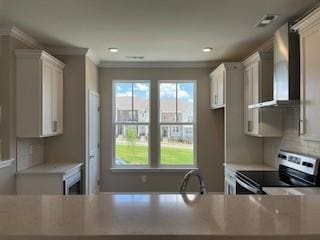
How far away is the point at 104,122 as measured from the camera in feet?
20.9

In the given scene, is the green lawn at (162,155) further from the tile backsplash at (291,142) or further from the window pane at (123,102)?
the tile backsplash at (291,142)

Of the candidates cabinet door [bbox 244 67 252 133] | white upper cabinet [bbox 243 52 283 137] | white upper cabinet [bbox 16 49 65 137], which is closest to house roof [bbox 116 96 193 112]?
cabinet door [bbox 244 67 252 133]

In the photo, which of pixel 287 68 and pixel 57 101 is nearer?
pixel 287 68

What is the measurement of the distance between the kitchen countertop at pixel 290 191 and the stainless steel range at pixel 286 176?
0.33 feet

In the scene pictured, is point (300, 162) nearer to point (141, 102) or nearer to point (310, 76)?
point (310, 76)

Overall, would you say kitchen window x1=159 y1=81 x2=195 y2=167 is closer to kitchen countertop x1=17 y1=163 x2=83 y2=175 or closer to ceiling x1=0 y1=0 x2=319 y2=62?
ceiling x1=0 y1=0 x2=319 y2=62

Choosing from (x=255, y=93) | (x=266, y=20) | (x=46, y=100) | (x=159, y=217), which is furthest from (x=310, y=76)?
(x=46, y=100)

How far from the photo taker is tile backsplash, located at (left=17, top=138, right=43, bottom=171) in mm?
4195

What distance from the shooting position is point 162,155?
642 cm

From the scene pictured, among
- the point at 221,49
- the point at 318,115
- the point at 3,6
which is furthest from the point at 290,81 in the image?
the point at 3,6

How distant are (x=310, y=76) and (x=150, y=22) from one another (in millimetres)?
1771

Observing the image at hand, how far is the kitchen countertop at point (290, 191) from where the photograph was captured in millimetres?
2750

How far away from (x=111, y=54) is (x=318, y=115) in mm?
3644

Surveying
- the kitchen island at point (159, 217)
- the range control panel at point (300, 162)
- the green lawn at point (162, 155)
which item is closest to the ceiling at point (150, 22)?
the range control panel at point (300, 162)
